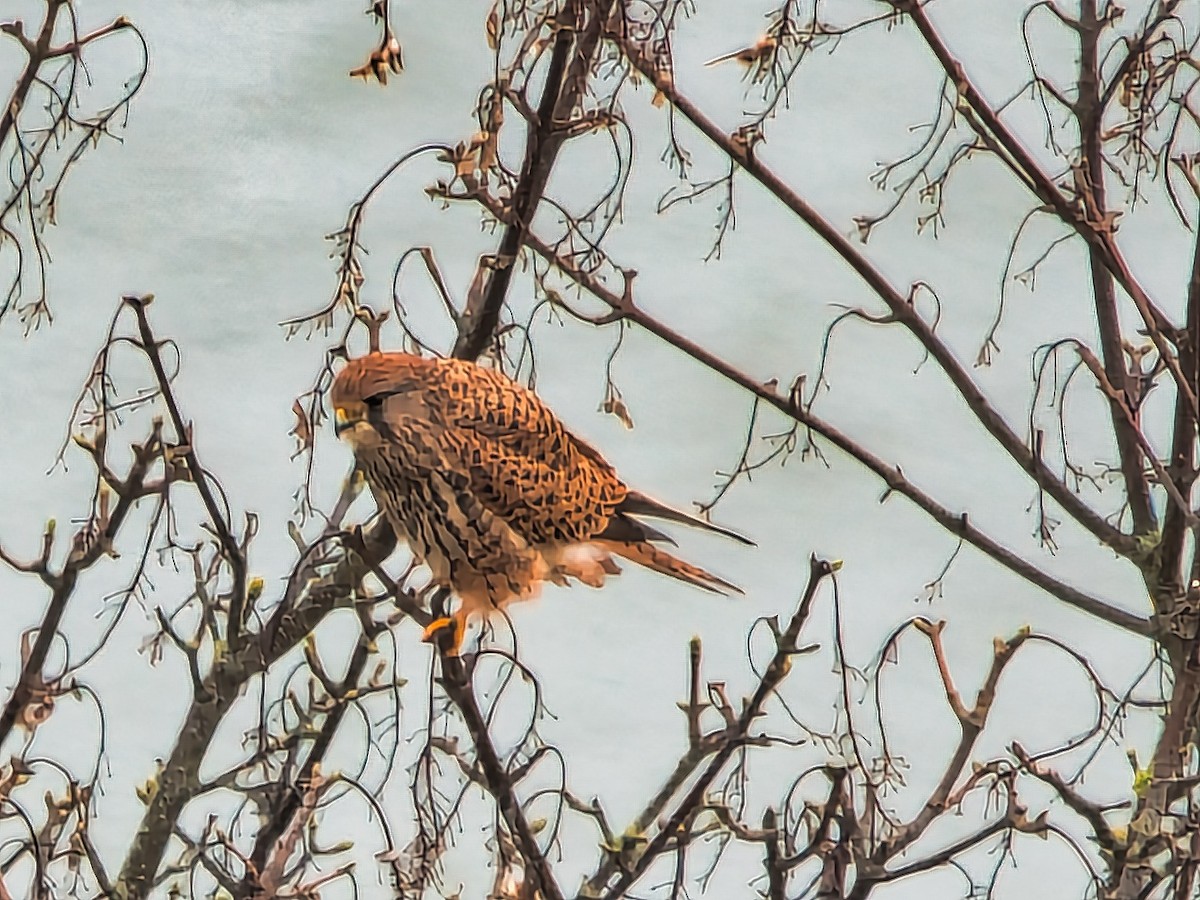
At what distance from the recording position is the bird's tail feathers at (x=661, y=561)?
6.11 ft

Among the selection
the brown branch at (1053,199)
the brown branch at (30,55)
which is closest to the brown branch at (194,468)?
the brown branch at (30,55)

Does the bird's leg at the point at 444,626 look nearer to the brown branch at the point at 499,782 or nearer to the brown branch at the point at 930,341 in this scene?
the brown branch at the point at 499,782

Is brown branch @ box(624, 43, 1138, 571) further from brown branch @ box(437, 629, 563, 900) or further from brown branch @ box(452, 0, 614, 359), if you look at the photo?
brown branch @ box(437, 629, 563, 900)

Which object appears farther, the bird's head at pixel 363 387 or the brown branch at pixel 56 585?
the bird's head at pixel 363 387

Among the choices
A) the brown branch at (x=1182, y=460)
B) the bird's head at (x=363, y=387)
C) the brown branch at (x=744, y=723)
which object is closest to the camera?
the brown branch at (x=744, y=723)

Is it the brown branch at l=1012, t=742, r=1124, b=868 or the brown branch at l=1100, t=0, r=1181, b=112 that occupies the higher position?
the brown branch at l=1100, t=0, r=1181, b=112

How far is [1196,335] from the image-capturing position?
1.85 metres

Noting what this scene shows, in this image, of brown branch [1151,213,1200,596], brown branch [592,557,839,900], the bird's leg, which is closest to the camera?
brown branch [592,557,839,900]

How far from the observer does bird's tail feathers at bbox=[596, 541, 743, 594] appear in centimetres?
186

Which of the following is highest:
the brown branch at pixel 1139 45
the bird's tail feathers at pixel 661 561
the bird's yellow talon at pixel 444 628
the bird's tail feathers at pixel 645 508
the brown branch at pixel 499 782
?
the brown branch at pixel 1139 45

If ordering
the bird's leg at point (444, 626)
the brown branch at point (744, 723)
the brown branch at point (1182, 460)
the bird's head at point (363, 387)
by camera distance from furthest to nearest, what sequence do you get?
the brown branch at point (1182, 460)
the bird's head at point (363, 387)
the bird's leg at point (444, 626)
the brown branch at point (744, 723)

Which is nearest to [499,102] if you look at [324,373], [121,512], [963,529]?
[324,373]

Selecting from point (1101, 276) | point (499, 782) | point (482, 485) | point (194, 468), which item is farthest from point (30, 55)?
point (1101, 276)

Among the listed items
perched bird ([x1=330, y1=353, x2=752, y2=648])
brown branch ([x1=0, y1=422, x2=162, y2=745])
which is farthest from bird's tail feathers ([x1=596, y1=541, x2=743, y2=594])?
brown branch ([x1=0, y1=422, x2=162, y2=745])
